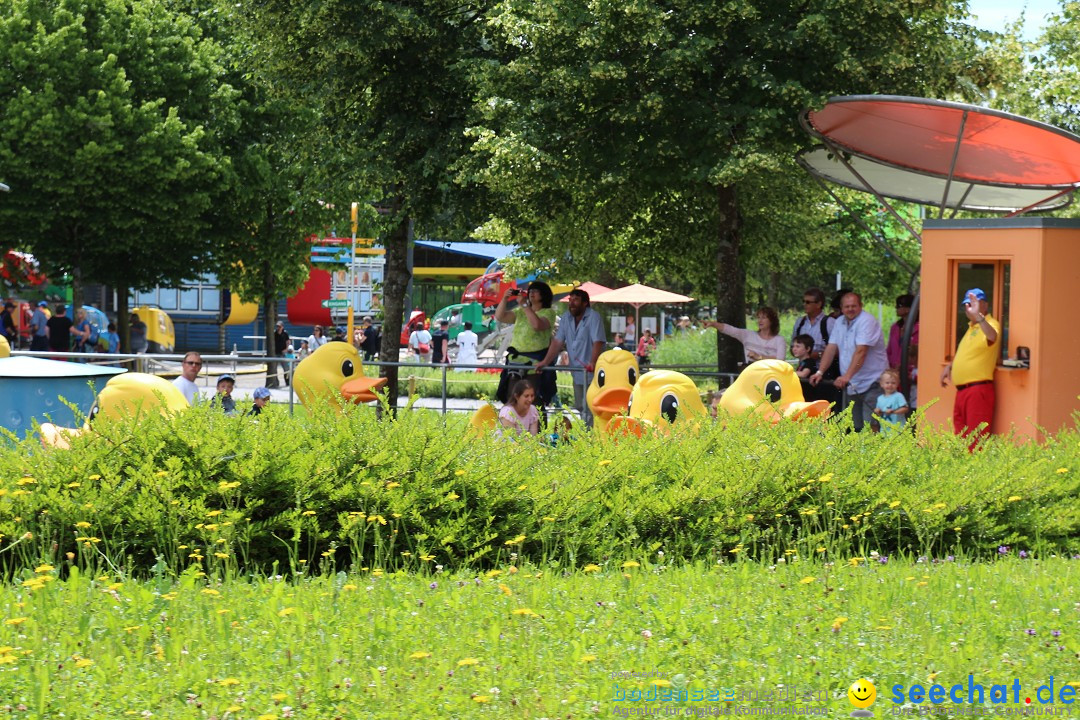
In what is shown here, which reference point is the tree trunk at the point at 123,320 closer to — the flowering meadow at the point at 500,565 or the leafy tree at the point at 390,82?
the leafy tree at the point at 390,82

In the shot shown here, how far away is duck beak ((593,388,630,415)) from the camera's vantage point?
11.3m

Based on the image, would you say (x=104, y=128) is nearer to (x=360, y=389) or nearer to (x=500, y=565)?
(x=360, y=389)

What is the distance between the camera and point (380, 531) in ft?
23.2

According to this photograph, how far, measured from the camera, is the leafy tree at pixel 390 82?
18.9 m

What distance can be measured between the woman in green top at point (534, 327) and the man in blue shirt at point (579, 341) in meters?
0.19

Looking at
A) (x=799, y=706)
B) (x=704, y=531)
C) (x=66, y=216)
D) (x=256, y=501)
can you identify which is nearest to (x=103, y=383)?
(x=256, y=501)

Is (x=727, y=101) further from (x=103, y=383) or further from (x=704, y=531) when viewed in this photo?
(x=704, y=531)

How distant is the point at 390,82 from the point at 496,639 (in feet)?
50.6

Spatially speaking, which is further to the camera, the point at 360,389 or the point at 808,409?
the point at 360,389

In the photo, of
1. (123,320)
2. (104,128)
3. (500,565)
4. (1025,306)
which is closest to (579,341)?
(1025,306)

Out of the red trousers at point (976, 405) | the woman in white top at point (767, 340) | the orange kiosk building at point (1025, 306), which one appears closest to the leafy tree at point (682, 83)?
the woman in white top at point (767, 340)

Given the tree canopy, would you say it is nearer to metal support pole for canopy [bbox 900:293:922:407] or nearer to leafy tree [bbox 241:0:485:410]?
leafy tree [bbox 241:0:485:410]

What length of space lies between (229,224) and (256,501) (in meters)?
26.0

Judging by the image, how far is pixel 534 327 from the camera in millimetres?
14211
